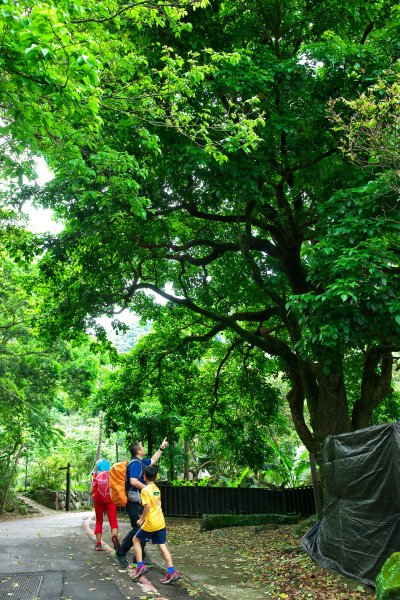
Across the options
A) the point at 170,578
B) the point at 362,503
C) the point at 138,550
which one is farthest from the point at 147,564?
the point at 362,503

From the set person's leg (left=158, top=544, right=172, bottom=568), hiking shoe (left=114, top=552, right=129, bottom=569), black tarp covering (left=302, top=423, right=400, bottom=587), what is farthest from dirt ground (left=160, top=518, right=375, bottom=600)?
hiking shoe (left=114, top=552, right=129, bottom=569)

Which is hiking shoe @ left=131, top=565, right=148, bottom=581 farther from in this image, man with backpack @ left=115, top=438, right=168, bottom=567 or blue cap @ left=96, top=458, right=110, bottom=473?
blue cap @ left=96, top=458, right=110, bottom=473

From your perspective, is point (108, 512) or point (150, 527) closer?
point (150, 527)

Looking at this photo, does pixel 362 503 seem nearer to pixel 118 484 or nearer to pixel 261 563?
pixel 261 563

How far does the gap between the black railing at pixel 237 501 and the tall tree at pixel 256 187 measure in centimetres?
472

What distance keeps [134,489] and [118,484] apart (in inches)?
22.9

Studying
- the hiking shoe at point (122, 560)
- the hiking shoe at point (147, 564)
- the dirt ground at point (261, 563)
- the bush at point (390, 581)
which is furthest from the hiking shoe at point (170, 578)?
the bush at point (390, 581)

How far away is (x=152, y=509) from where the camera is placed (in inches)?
264

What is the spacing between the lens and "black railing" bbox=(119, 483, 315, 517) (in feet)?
51.8

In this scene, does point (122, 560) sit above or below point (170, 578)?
above

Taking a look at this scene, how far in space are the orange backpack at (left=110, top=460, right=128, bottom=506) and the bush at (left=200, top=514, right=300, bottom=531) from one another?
18.0 feet

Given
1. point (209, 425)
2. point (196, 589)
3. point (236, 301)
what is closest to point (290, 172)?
point (236, 301)

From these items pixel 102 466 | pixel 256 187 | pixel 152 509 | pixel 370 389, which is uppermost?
pixel 256 187

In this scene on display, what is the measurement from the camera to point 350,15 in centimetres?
984
